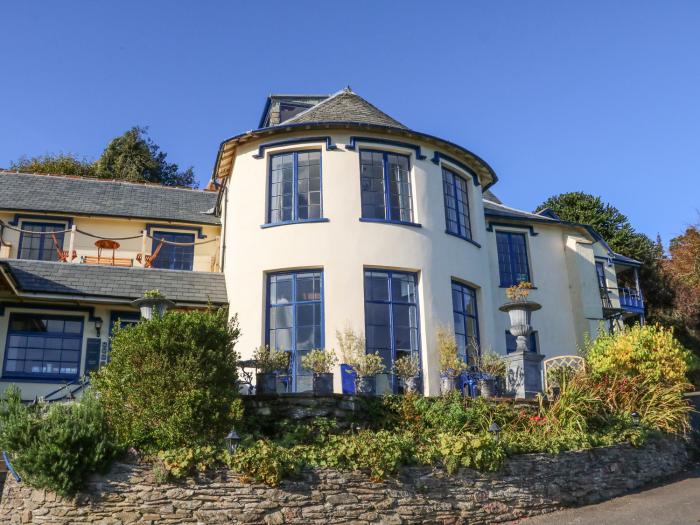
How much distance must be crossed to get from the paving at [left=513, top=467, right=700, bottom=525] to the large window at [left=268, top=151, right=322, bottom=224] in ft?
25.9

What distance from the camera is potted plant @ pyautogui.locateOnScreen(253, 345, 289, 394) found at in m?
12.0

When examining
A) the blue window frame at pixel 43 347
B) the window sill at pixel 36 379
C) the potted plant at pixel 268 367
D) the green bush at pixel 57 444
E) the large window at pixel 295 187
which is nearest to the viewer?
the green bush at pixel 57 444

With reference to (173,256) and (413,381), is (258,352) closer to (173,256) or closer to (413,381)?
(413,381)

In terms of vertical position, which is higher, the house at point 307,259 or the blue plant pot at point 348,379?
the house at point 307,259

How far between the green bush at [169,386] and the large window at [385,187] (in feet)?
20.3

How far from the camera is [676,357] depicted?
573 inches

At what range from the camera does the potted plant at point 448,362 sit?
13.4 m

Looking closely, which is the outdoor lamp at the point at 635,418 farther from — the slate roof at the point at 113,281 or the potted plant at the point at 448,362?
the slate roof at the point at 113,281

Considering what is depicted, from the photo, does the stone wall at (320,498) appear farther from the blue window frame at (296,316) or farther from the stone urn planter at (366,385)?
the blue window frame at (296,316)

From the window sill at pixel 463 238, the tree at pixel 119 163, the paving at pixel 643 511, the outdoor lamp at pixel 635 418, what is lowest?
the paving at pixel 643 511

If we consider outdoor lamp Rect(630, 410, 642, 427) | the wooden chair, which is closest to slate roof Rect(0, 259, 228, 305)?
the wooden chair

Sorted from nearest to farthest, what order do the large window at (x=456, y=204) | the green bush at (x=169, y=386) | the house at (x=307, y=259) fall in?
the green bush at (x=169, y=386) → the house at (x=307, y=259) → the large window at (x=456, y=204)

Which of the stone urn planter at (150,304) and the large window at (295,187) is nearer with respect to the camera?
the stone urn planter at (150,304)

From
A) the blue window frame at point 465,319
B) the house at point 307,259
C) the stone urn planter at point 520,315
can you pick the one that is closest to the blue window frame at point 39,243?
the house at point 307,259
